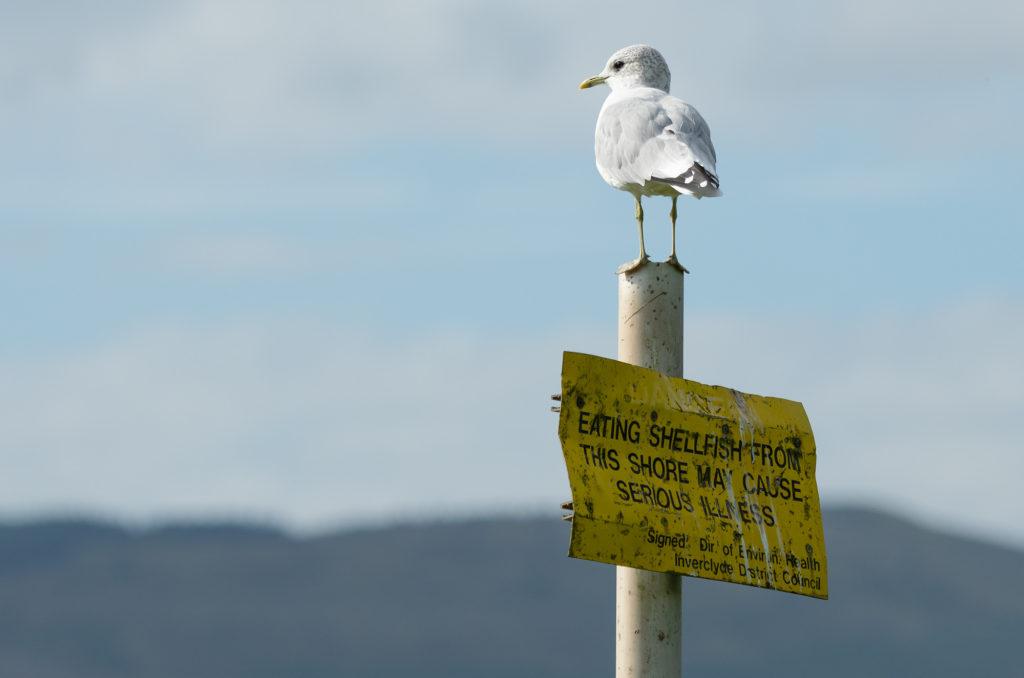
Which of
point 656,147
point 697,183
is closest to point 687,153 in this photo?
point 656,147

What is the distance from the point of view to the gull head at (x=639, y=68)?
26.5 feet

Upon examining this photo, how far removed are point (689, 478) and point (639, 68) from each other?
4047 millimetres

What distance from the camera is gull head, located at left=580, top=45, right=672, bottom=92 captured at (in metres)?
8.06

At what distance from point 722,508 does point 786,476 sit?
0.51m

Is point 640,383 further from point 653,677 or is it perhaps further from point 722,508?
point 653,677

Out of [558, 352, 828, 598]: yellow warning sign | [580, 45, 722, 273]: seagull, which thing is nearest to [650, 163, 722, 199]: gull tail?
[580, 45, 722, 273]: seagull

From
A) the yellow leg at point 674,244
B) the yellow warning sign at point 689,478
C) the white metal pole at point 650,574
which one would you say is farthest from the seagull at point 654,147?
the yellow warning sign at point 689,478

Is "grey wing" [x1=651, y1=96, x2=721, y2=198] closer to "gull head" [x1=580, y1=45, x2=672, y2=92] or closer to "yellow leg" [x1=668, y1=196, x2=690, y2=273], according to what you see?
"yellow leg" [x1=668, y1=196, x2=690, y2=273]

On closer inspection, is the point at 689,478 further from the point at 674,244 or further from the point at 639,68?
the point at 639,68

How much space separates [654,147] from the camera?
22.5ft

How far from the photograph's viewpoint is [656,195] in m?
6.96

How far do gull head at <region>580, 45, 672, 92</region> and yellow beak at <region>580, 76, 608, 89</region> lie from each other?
0.11 meters

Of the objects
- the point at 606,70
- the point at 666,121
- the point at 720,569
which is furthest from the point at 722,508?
the point at 606,70

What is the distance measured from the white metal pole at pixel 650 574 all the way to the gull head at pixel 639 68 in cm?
301
